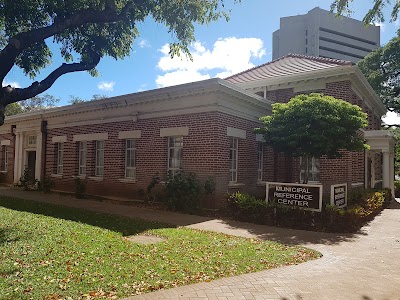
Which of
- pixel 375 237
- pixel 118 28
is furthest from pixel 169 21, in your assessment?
pixel 375 237

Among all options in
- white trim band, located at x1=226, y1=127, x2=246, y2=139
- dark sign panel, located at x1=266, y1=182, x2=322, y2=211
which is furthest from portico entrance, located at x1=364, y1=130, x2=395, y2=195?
dark sign panel, located at x1=266, y1=182, x2=322, y2=211

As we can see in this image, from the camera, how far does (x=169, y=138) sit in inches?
563

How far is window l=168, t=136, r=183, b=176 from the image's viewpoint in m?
14.0

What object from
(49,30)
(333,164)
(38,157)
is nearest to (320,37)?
(333,164)

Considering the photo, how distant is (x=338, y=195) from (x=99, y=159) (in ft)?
38.6

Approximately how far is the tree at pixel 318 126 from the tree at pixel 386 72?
21.9 m

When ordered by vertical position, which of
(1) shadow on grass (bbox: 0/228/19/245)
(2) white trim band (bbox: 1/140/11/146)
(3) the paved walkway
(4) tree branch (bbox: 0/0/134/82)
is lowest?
(3) the paved walkway

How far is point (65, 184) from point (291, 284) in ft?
53.3

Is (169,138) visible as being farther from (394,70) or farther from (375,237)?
(394,70)

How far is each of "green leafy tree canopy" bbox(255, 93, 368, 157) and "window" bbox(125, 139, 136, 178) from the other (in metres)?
6.81

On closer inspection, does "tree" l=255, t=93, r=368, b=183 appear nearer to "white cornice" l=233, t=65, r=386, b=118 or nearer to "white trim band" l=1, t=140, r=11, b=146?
"white cornice" l=233, t=65, r=386, b=118

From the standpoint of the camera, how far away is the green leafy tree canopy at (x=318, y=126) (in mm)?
11344

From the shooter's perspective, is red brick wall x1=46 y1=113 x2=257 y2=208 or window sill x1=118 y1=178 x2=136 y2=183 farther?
window sill x1=118 y1=178 x2=136 y2=183

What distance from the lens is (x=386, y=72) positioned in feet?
103
